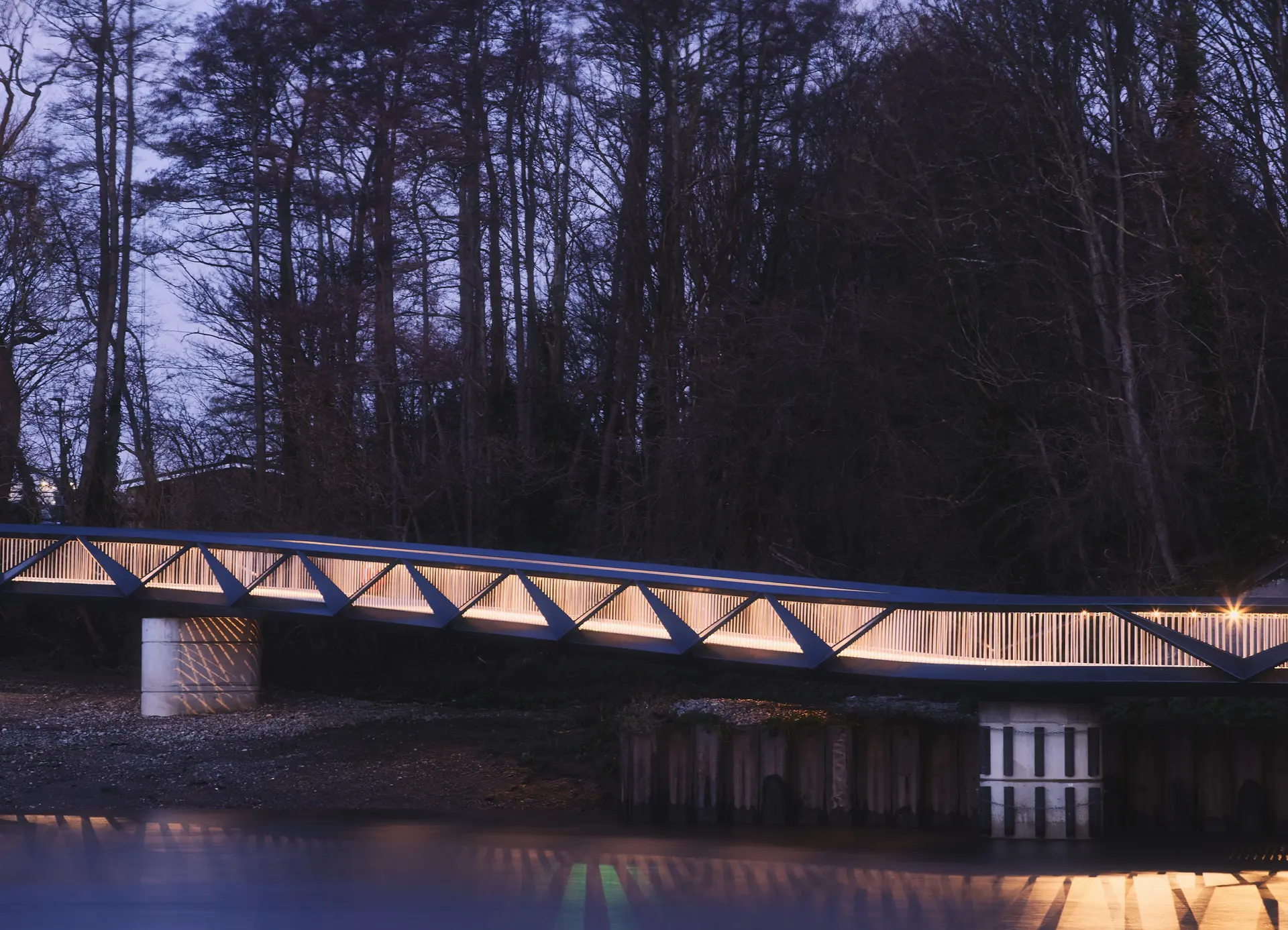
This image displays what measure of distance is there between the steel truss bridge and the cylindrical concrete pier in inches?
29.8

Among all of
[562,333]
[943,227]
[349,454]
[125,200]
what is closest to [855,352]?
[943,227]

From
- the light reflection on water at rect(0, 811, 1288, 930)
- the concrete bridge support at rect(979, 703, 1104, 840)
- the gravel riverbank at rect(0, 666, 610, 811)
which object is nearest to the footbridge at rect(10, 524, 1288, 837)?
the concrete bridge support at rect(979, 703, 1104, 840)

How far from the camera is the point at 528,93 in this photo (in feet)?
164

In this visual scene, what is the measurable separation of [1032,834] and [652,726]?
6.86 m

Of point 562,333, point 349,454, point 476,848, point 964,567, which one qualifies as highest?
point 562,333

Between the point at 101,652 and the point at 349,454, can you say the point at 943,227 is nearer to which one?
the point at 349,454

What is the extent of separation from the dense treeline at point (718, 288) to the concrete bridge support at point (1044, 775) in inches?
361

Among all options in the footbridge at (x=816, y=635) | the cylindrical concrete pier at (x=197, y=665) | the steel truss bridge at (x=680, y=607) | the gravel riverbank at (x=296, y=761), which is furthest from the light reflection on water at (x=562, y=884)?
the cylindrical concrete pier at (x=197, y=665)

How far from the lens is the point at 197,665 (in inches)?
1454

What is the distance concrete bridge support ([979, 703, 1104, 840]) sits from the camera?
2617cm

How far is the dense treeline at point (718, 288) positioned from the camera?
37.4m

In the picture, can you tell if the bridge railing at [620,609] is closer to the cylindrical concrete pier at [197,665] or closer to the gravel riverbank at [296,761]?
the cylindrical concrete pier at [197,665]

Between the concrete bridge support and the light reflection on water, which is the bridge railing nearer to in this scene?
the concrete bridge support

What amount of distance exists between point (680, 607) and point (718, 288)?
19.1 meters
